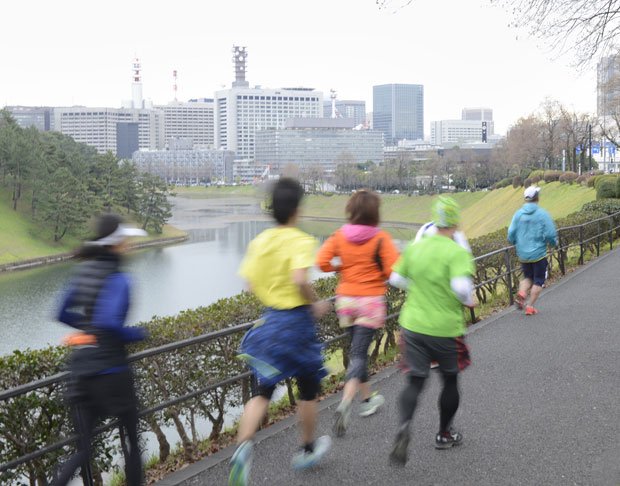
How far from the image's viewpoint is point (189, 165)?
609 feet

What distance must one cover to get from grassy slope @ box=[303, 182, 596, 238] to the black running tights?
144cm

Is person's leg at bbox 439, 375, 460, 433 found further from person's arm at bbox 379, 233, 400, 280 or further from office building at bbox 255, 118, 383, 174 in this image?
office building at bbox 255, 118, 383, 174

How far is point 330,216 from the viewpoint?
9431 centimetres

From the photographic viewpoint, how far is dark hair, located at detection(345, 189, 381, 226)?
17.5 feet

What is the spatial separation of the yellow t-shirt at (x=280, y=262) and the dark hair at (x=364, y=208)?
0.99 meters

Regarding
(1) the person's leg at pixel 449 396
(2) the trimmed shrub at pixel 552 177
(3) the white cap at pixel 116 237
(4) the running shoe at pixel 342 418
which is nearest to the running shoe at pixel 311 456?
(4) the running shoe at pixel 342 418

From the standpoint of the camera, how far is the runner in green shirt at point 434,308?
471 cm

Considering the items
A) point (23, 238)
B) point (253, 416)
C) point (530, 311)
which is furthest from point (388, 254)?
point (23, 238)

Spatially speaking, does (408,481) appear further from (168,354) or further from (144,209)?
(144,209)

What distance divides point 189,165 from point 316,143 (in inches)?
1310

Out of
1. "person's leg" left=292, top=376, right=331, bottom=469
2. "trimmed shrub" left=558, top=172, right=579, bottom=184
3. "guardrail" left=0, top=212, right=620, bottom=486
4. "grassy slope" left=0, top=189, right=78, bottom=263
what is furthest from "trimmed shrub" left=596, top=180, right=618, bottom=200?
"grassy slope" left=0, top=189, right=78, bottom=263

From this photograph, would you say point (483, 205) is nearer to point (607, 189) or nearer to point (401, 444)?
point (607, 189)

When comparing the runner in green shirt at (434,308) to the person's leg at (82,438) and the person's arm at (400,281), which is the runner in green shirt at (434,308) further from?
the person's leg at (82,438)

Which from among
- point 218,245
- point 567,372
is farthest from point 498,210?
point 567,372
